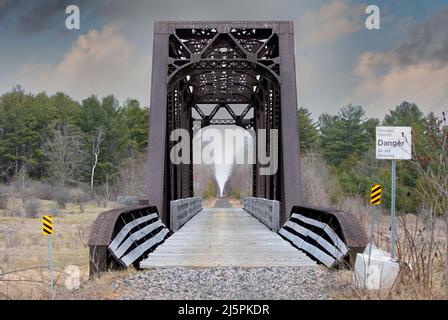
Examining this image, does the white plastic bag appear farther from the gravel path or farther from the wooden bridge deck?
the wooden bridge deck

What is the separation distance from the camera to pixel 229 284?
19.4 ft

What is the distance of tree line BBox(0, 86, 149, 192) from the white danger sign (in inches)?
1708

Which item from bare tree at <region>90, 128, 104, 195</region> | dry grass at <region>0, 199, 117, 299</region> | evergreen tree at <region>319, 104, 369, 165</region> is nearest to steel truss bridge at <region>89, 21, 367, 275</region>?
dry grass at <region>0, 199, 117, 299</region>

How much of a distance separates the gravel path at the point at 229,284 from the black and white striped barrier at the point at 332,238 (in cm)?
30

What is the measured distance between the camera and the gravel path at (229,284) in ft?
17.3

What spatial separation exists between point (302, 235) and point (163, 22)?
21.9 ft

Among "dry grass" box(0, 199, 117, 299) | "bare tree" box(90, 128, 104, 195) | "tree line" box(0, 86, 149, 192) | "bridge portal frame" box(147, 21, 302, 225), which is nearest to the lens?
"dry grass" box(0, 199, 117, 299)

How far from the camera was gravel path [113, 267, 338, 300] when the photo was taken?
A: 5.28 m

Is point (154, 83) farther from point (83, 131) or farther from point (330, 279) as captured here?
point (83, 131)

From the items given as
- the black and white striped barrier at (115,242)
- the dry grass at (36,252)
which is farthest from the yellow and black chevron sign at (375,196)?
the dry grass at (36,252)

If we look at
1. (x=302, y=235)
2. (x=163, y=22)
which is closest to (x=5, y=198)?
(x=163, y=22)

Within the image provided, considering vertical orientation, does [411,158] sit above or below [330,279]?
above

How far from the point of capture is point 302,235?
923 centimetres
